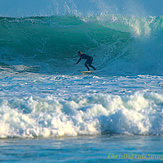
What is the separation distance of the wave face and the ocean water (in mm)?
48

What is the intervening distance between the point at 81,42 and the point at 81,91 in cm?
960

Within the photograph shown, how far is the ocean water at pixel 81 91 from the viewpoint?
4492 millimetres

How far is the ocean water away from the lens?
4.49 meters

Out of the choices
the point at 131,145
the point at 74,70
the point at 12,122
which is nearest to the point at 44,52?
the point at 74,70

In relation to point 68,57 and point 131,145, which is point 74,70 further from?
point 131,145

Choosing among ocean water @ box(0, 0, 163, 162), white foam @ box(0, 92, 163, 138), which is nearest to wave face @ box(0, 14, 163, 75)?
ocean water @ box(0, 0, 163, 162)

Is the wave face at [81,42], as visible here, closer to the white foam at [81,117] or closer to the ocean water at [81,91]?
the ocean water at [81,91]

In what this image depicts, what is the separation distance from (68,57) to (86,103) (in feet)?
31.0

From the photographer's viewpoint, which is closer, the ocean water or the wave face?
the ocean water

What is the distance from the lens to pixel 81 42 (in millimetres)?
17172

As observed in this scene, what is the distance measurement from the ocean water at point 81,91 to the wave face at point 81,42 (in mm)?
48

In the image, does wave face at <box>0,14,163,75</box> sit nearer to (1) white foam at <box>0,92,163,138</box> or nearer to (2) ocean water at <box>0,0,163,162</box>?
(2) ocean water at <box>0,0,163,162</box>

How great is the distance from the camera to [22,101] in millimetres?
6512

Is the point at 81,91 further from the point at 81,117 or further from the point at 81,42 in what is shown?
the point at 81,42
